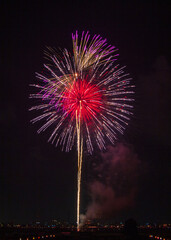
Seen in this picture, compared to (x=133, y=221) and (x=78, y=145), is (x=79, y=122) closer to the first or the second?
(x=78, y=145)

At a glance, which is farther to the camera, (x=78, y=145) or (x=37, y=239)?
(x=37, y=239)

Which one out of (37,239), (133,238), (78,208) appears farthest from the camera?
(37,239)

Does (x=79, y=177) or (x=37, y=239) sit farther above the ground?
(x=79, y=177)

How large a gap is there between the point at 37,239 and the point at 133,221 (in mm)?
20870

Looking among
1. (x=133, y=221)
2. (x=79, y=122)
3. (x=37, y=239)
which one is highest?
(x=79, y=122)

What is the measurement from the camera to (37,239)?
31.5m

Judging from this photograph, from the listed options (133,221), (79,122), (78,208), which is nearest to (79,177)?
(78,208)

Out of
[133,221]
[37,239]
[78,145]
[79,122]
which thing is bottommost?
[37,239]

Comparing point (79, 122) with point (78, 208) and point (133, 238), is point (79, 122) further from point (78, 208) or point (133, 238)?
point (133, 238)

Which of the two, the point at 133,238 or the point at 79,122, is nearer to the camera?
the point at 133,238

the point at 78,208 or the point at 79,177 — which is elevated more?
the point at 79,177

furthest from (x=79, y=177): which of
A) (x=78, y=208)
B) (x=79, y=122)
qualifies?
(x=79, y=122)

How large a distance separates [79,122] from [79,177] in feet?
16.5

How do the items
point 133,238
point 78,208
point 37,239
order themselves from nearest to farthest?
point 133,238 → point 78,208 → point 37,239
